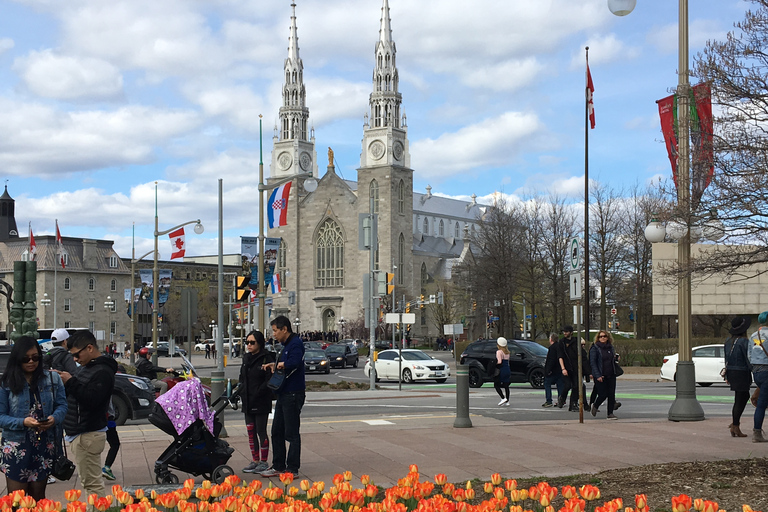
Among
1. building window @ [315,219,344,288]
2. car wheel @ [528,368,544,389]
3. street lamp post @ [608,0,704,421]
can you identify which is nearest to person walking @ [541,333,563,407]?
street lamp post @ [608,0,704,421]

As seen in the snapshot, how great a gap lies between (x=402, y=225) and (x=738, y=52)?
96.0 meters

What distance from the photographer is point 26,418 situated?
677cm

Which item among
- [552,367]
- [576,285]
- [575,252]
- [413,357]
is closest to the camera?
[575,252]

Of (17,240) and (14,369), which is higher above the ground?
(17,240)

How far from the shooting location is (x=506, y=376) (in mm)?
20344

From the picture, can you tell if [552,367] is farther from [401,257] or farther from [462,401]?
[401,257]

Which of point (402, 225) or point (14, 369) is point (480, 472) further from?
point (402, 225)

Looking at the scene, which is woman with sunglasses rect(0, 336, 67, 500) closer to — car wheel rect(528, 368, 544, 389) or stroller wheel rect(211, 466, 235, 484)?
stroller wheel rect(211, 466, 235, 484)

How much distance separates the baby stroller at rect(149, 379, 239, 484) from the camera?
9.38 m

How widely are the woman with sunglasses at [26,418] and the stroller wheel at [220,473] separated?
2.59 m

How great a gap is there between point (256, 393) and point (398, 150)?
9711cm

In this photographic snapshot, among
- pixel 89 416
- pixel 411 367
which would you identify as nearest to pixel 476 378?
pixel 411 367

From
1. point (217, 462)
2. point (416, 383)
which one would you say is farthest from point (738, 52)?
point (416, 383)

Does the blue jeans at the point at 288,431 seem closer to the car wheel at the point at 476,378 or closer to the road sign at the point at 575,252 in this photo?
the road sign at the point at 575,252
